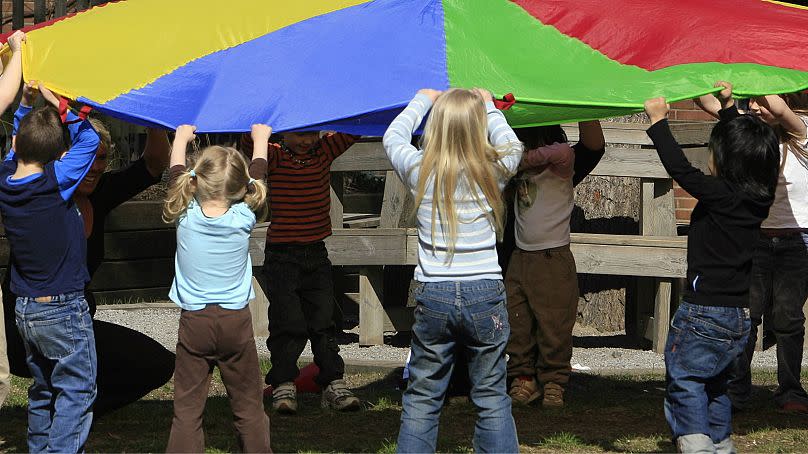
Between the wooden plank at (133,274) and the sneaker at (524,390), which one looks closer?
the sneaker at (524,390)

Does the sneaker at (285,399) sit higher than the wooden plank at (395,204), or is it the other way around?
the wooden plank at (395,204)

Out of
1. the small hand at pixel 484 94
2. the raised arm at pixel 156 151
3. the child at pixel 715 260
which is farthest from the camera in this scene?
the raised arm at pixel 156 151

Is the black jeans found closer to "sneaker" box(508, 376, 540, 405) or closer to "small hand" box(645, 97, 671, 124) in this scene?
"sneaker" box(508, 376, 540, 405)

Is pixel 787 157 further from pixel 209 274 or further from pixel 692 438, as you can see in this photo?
pixel 209 274

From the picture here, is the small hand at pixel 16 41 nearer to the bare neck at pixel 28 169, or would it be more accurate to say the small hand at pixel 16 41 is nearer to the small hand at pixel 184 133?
the bare neck at pixel 28 169

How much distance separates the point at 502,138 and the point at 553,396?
210 centimetres

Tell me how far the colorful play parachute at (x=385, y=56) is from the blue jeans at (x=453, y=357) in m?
0.77

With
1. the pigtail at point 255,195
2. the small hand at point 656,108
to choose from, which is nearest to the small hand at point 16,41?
the pigtail at point 255,195

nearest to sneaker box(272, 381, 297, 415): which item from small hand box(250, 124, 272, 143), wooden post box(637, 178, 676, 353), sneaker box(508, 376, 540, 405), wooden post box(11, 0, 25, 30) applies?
sneaker box(508, 376, 540, 405)

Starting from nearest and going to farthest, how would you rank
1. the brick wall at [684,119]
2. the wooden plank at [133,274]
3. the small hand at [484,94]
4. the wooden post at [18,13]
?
the small hand at [484,94]
the brick wall at [684,119]
the wooden post at [18,13]
the wooden plank at [133,274]

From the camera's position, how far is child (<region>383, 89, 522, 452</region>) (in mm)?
3895

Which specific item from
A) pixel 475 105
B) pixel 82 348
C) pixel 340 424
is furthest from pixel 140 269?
pixel 475 105

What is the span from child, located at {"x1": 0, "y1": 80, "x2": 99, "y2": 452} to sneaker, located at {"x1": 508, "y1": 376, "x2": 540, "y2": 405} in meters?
2.24

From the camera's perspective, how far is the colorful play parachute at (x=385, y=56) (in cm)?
436
